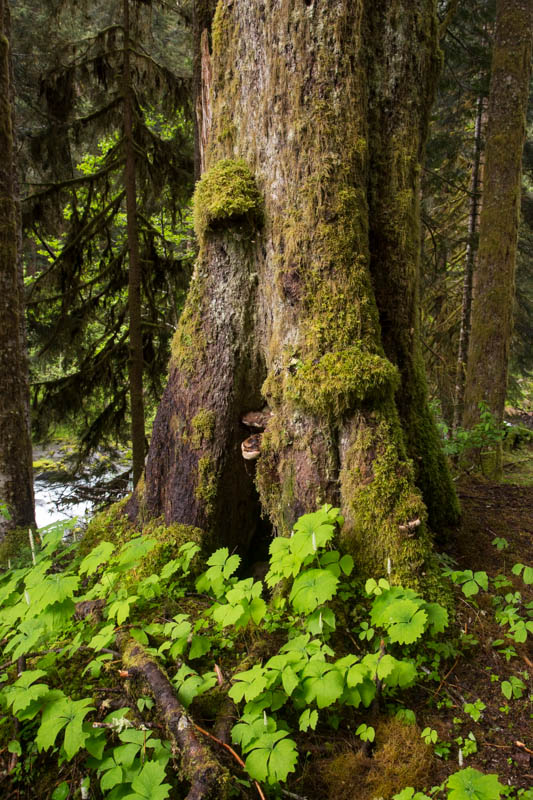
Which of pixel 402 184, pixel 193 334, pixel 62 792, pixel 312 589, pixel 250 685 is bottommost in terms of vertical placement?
pixel 62 792

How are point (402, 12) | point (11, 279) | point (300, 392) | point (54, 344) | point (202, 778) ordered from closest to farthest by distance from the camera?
point (202, 778)
point (300, 392)
point (402, 12)
point (11, 279)
point (54, 344)

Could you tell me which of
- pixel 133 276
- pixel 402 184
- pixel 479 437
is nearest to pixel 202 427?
pixel 402 184

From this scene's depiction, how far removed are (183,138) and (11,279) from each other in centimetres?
340

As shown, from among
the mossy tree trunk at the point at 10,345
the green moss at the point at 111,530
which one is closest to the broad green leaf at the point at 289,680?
the green moss at the point at 111,530

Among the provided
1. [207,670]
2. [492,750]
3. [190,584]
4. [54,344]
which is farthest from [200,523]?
[54,344]

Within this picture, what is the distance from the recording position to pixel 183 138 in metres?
7.00

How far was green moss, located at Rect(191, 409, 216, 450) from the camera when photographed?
298 centimetres

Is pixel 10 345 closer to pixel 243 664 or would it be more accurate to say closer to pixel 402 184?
pixel 402 184

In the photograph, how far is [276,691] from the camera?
1.80 m

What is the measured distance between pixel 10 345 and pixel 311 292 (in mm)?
4042

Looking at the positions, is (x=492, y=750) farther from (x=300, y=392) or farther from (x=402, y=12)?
(x=402, y=12)

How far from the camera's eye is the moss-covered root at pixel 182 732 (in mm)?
1481

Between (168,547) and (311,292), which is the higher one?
(311,292)

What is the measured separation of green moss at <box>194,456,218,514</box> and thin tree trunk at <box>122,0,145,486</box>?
3.35 meters
